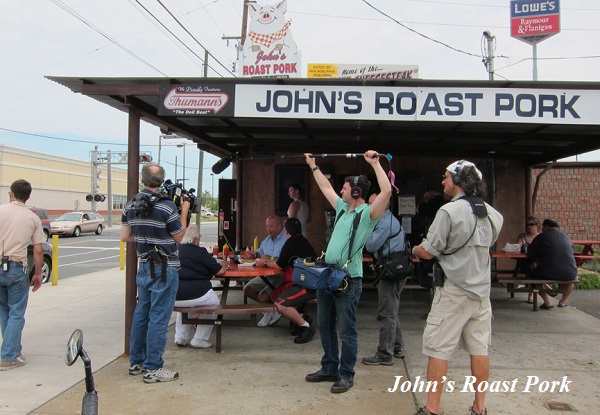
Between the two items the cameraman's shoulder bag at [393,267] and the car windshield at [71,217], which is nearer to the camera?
the cameraman's shoulder bag at [393,267]

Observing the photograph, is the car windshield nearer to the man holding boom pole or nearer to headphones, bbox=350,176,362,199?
the man holding boom pole

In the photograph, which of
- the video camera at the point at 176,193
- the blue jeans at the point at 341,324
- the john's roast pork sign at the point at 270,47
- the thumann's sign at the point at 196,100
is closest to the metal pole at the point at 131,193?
the thumann's sign at the point at 196,100

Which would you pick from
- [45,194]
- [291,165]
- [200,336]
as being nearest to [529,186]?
[291,165]

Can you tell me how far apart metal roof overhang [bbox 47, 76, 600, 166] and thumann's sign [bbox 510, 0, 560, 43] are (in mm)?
10370

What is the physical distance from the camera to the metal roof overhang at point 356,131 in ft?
16.7

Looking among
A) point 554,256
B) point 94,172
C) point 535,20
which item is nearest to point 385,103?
point 554,256

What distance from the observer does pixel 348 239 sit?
12.7ft

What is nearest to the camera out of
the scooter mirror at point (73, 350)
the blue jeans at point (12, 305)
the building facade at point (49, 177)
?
the scooter mirror at point (73, 350)

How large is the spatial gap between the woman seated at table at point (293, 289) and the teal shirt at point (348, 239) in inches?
56.7

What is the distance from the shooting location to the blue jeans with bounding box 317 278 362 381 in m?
3.88

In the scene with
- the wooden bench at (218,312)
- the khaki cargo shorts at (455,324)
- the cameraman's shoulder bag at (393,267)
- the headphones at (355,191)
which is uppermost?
the headphones at (355,191)

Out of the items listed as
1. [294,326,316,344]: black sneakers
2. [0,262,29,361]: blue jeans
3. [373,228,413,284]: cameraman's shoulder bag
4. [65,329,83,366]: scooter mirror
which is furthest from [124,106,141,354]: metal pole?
[65,329,83,366]: scooter mirror

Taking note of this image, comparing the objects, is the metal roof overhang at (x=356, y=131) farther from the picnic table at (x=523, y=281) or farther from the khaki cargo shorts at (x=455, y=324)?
the khaki cargo shorts at (x=455, y=324)

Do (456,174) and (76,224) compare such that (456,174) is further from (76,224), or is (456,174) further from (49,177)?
(49,177)
